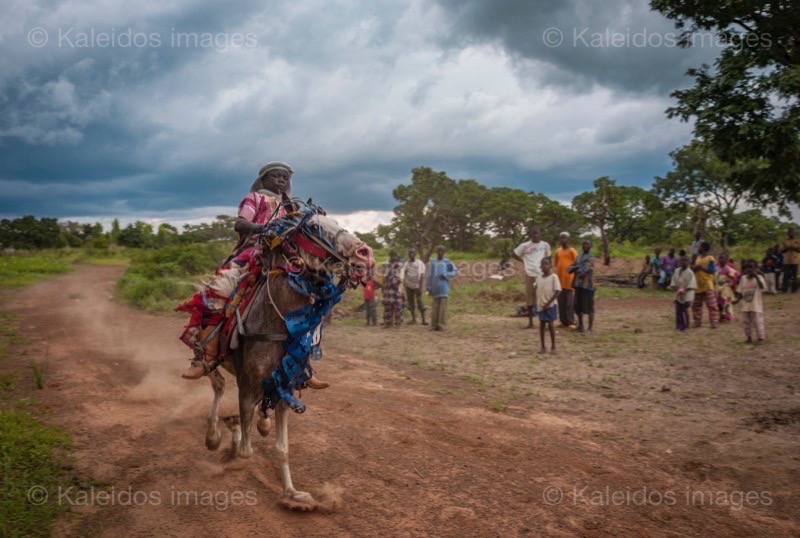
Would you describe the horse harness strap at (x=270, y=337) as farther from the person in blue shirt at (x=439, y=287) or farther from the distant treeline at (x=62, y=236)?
the distant treeline at (x=62, y=236)

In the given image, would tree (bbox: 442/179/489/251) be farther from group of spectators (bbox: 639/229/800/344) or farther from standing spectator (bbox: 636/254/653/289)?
group of spectators (bbox: 639/229/800/344)

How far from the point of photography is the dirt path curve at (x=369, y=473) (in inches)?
170

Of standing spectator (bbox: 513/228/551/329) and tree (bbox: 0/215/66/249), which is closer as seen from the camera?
standing spectator (bbox: 513/228/551/329)

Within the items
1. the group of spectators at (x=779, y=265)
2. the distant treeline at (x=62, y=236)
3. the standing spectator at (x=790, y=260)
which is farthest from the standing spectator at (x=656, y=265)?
the distant treeline at (x=62, y=236)

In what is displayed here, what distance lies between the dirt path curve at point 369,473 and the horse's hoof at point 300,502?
0.20ft

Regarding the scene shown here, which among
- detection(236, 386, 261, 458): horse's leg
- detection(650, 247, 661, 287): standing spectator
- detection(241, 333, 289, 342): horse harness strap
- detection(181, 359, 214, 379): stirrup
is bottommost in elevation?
detection(236, 386, 261, 458): horse's leg

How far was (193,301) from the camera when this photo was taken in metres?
5.47

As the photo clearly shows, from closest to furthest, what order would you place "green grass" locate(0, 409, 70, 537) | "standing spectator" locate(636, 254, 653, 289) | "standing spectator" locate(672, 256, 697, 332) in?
"green grass" locate(0, 409, 70, 537), "standing spectator" locate(672, 256, 697, 332), "standing spectator" locate(636, 254, 653, 289)

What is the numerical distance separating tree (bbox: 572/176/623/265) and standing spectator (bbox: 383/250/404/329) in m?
15.3

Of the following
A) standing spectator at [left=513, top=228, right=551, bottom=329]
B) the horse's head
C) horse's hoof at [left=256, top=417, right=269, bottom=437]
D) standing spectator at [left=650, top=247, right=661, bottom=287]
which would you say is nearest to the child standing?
standing spectator at [left=513, top=228, right=551, bottom=329]

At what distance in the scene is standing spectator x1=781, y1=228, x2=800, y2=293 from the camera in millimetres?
18131

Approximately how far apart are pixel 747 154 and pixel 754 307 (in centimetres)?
545

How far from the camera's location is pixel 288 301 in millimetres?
4629

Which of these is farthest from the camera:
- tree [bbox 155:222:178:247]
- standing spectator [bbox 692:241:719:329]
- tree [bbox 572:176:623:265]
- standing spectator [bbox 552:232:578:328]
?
tree [bbox 155:222:178:247]
